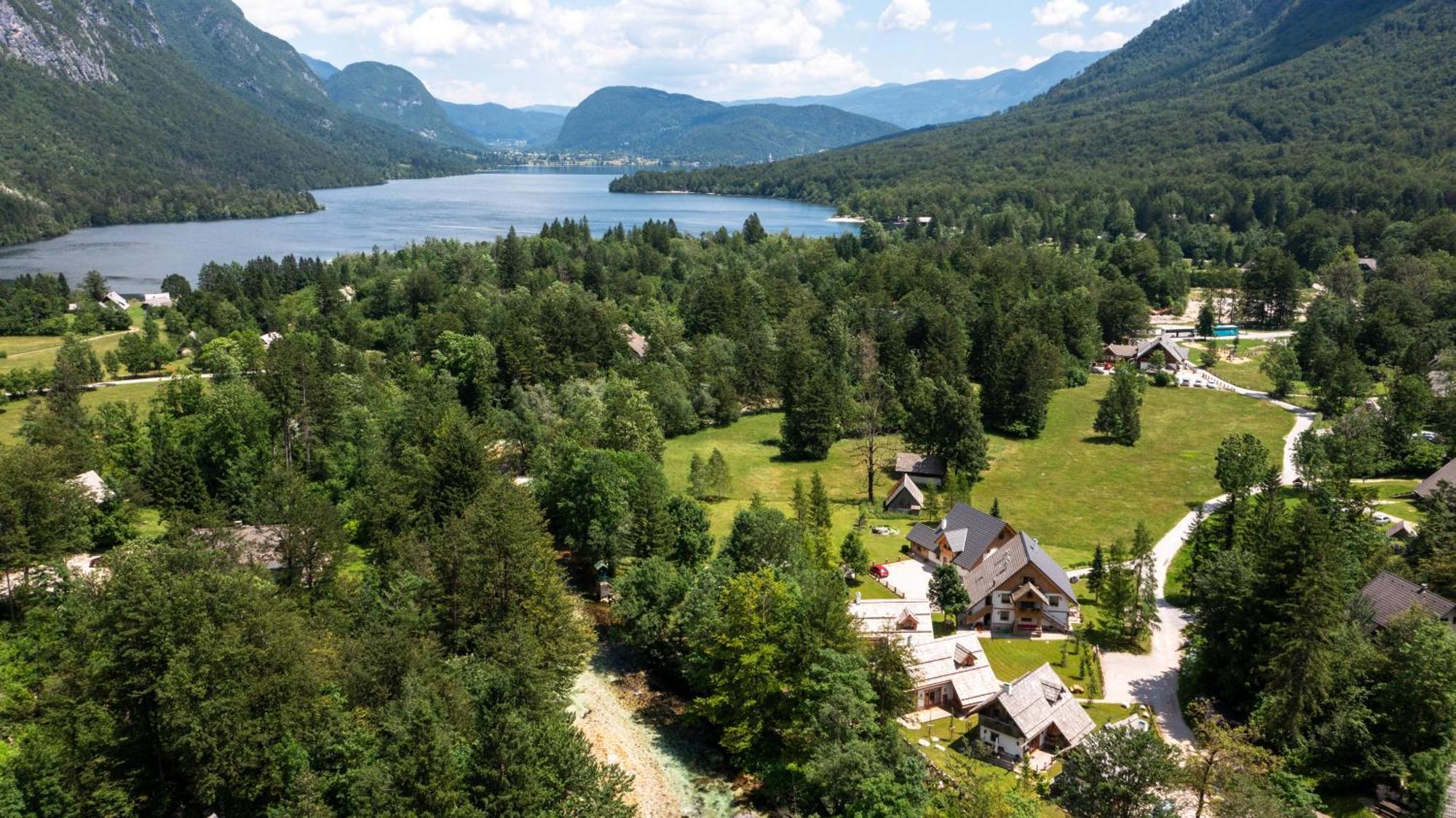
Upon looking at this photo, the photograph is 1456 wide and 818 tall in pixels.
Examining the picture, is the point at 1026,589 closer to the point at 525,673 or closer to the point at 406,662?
the point at 525,673

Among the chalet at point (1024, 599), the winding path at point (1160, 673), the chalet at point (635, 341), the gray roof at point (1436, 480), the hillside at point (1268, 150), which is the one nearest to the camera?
the winding path at point (1160, 673)

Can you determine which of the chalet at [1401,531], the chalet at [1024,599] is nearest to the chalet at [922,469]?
the chalet at [1024,599]

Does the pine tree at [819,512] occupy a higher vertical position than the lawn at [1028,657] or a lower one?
higher

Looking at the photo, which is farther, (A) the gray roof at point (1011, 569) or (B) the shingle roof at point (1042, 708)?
(A) the gray roof at point (1011, 569)

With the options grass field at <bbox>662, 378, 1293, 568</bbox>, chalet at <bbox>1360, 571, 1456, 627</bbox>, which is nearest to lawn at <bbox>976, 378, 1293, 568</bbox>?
grass field at <bbox>662, 378, 1293, 568</bbox>

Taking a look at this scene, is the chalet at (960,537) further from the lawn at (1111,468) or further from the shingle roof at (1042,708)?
the shingle roof at (1042,708)
